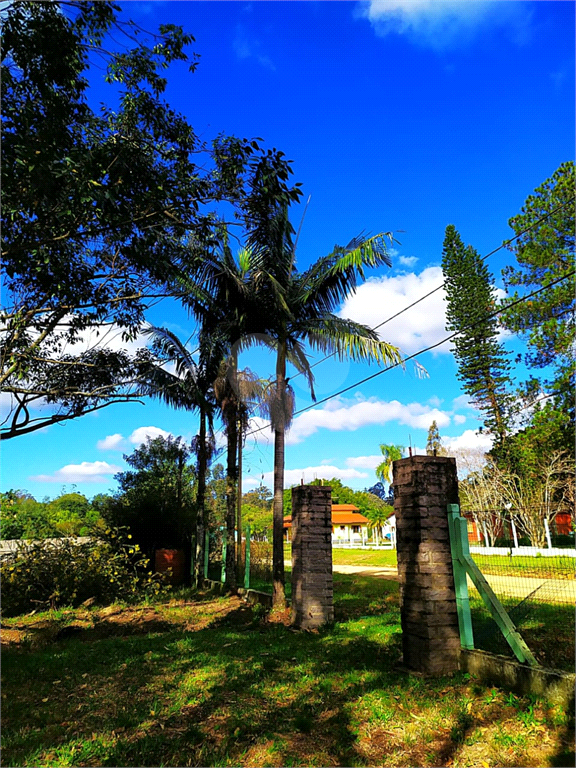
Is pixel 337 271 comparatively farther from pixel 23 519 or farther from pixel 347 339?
pixel 23 519

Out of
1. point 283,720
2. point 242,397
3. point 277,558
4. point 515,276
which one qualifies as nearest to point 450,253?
point 515,276

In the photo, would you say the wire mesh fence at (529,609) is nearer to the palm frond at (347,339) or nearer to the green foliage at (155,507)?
the palm frond at (347,339)

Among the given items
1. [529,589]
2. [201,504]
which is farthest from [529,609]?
[201,504]

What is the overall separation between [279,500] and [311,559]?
2.54m

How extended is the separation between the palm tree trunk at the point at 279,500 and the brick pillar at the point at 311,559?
1.60m

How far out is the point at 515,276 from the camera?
26688 mm

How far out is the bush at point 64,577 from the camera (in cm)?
1178

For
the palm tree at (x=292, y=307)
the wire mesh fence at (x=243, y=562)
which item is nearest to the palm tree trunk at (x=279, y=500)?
the palm tree at (x=292, y=307)

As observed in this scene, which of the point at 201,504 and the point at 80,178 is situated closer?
the point at 80,178

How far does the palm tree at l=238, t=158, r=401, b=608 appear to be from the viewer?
34.6 feet

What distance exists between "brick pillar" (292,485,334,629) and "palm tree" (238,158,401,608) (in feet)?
5.96

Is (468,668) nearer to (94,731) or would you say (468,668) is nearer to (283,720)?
(283,720)

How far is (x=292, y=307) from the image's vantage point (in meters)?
11.5

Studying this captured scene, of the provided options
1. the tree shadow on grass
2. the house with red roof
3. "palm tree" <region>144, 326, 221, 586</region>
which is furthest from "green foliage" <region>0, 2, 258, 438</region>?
the house with red roof
